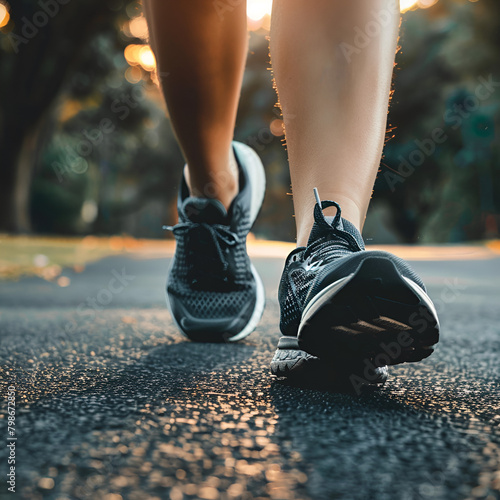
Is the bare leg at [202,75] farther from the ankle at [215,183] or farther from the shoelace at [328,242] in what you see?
the shoelace at [328,242]

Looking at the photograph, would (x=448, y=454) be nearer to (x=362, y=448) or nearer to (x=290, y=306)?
(x=362, y=448)

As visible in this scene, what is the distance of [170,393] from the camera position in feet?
3.34

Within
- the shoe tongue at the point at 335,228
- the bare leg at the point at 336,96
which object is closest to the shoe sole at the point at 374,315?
the shoe tongue at the point at 335,228

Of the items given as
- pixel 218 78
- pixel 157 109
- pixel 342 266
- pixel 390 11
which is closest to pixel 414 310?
pixel 342 266

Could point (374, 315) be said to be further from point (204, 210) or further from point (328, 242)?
point (204, 210)

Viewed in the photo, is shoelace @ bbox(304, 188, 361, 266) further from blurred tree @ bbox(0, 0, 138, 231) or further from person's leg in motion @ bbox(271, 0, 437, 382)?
blurred tree @ bbox(0, 0, 138, 231)

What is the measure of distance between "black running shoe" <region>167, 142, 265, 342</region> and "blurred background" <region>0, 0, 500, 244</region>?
8.54 m

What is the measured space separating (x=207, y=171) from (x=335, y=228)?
695 mm

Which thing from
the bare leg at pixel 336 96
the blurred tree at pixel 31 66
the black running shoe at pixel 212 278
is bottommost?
the black running shoe at pixel 212 278

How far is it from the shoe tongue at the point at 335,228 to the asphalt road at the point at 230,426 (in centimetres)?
27

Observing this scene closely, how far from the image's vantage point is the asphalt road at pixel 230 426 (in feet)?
2.05

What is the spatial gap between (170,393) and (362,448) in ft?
1.24

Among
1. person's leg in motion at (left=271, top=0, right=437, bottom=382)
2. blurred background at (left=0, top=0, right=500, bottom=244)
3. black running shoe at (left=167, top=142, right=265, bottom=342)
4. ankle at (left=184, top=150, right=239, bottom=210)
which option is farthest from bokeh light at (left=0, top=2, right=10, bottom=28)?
person's leg in motion at (left=271, top=0, right=437, bottom=382)

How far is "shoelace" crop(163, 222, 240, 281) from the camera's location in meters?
1.68
